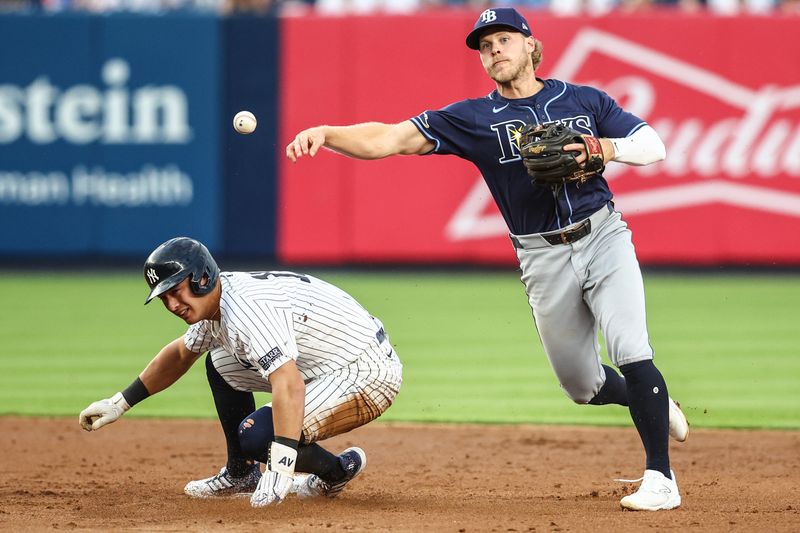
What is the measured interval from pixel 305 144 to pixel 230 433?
4.59 feet

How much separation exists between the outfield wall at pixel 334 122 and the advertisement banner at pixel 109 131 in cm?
2

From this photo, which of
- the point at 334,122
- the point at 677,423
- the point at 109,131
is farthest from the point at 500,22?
the point at 109,131

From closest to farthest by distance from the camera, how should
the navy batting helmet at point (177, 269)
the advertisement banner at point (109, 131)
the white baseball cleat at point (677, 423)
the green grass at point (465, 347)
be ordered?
the navy batting helmet at point (177, 269) → the white baseball cleat at point (677, 423) → the green grass at point (465, 347) → the advertisement banner at point (109, 131)

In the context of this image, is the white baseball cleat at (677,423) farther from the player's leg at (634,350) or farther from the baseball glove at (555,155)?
the baseball glove at (555,155)

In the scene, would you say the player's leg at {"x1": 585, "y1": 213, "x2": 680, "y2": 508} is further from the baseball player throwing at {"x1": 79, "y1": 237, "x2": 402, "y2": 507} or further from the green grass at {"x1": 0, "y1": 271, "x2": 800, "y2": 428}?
the green grass at {"x1": 0, "y1": 271, "x2": 800, "y2": 428}

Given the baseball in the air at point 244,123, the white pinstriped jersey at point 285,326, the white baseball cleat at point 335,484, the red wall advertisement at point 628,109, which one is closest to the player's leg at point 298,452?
the white baseball cleat at point 335,484

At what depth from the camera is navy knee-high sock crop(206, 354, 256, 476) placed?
5.62 metres

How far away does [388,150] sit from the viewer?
572cm

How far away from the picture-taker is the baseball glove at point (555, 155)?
17.1ft

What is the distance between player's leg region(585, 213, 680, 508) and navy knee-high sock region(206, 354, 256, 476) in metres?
1.66

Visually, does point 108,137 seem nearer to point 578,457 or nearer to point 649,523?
point 578,457

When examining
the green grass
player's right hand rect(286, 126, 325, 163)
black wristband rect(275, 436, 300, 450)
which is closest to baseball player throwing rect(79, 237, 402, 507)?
black wristband rect(275, 436, 300, 450)

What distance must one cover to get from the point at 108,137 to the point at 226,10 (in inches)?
93.5

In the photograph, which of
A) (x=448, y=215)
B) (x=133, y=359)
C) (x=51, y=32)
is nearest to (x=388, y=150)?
(x=133, y=359)
